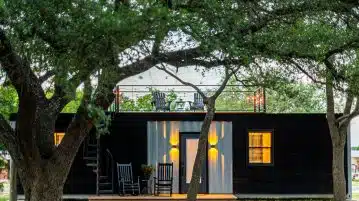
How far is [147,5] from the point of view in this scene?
292 inches

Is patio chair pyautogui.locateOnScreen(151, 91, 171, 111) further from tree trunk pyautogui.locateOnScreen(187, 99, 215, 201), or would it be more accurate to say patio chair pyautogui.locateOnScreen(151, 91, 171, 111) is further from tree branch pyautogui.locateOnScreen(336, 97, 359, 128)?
tree branch pyautogui.locateOnScreen(336, 97, 359, 128)

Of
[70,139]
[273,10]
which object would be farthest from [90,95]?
[273,10]

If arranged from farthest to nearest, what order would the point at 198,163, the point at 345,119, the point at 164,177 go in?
the point at 164,177
the point at 345,119
the point at 198,163

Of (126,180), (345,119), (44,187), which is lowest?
(126,180)

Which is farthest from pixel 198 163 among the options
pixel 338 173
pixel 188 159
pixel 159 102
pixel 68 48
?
pixel 68 48

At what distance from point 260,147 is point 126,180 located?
13.7 feet

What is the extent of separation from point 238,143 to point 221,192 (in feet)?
5.15

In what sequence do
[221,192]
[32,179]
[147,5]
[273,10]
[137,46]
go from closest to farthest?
1. [147,5]
2. [137,46]
3. [273,10]
4. [32,179]
5. [221,192]

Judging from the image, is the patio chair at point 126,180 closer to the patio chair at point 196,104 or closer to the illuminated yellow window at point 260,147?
the patio chair at point 196,104

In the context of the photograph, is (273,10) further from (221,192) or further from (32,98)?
(221,192)

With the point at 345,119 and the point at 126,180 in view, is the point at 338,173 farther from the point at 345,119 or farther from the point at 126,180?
the point at 126,180

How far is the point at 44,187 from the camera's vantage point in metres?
10.3

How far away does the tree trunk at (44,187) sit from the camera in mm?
10344

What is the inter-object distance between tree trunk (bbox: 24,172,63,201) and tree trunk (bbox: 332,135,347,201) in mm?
9218
